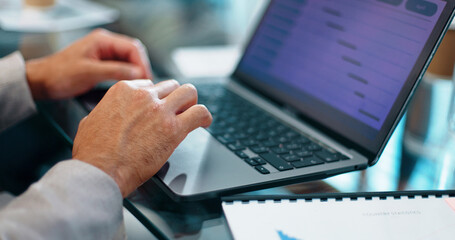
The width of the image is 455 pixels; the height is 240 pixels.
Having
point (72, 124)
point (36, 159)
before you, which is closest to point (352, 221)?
point (72, 124)

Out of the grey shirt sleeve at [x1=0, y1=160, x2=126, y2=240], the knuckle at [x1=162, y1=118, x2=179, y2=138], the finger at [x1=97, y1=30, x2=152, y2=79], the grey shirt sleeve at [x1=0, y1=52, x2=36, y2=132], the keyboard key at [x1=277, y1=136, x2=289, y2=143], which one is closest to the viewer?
the grey shirt sleeve at [x1=0, y1=160, x2=126, y2=240]

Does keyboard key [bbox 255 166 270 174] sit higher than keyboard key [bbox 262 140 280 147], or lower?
lower

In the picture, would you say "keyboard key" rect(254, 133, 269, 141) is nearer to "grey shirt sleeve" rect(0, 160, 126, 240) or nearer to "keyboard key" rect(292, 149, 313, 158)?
"keyboard key" rect(292, 149, 313, 158)

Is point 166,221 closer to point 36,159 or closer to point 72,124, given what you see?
point 72,124

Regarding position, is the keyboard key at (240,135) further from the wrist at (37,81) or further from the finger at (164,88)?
the wrist at (37,81)

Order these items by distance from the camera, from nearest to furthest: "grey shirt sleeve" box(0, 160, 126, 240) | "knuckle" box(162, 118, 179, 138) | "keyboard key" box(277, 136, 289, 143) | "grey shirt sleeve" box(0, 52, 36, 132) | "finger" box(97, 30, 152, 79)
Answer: "grey shirt sleeve" box(0, 160, 126, 240) < "knuckle" box(162, 118, 179, 138) < "keyboard key" box(277, 136, 289, 143) < "grey shirt sleeve" box(0, 52, 36, 132) < "finger" box(97, 30, 152, 79)

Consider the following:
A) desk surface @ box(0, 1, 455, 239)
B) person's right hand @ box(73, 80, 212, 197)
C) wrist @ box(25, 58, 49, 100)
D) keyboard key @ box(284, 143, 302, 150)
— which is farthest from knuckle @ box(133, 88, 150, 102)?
wrist @ box(25, 58, 49, 100)

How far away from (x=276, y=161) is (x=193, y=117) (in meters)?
0.13

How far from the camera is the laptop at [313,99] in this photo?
1.92 ft

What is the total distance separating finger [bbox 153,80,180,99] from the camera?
2.05ft

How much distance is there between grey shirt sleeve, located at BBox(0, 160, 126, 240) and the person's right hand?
0.09 ft

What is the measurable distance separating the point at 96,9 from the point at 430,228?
1227 millimetres

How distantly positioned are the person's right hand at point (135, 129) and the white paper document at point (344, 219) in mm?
117

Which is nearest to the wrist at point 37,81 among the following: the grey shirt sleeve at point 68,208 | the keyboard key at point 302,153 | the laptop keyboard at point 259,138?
the laptop keyboard at point 259,138
